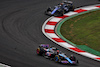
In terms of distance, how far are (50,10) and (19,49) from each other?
27.9 feet

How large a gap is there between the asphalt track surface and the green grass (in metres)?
2.02

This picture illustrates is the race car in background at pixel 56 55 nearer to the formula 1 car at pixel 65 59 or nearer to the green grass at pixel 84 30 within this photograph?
the formula 1 car at pixel 65 59

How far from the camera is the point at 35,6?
24797 millimetres

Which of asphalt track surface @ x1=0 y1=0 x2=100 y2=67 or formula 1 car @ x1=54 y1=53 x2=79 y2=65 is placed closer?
formula 1 car @ x1=54 y1=53 x2=79 y2=65

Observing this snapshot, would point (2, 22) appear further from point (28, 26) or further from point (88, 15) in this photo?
point (88, 15)

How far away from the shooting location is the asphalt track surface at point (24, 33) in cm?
1331

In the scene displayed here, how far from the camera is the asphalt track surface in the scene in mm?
13309

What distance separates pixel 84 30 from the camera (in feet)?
64.4

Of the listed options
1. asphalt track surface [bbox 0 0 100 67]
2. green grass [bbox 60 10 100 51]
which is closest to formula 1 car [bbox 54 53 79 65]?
asphalt track surface [bbox 0 0 100 67]

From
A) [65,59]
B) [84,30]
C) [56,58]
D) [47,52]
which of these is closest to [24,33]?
[47,52]

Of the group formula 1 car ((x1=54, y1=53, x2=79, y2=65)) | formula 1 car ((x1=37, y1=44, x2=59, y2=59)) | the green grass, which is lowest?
formula 1 car ((x1=54, y1=53, x2=79, y2=65))

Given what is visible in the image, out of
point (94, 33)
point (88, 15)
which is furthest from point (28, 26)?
point (88, 15)

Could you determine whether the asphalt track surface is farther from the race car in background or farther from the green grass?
the green grass

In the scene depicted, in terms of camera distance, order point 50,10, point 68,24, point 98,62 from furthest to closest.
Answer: point 50,10, point 68,24, point 98,62
